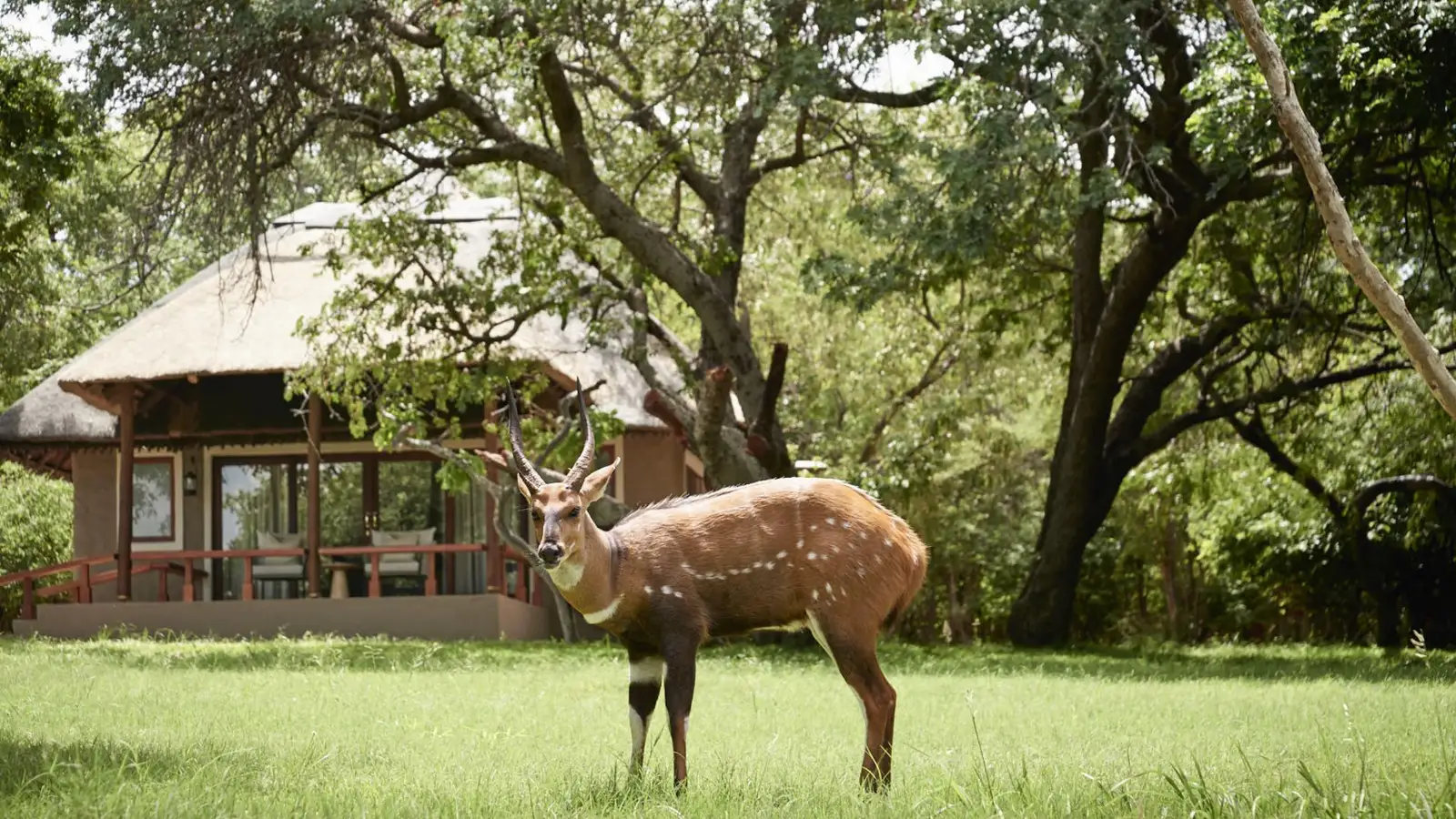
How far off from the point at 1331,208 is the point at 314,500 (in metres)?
19.3

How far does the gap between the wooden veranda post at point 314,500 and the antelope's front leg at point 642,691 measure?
53.5 feet

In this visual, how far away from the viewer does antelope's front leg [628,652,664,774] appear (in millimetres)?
7172

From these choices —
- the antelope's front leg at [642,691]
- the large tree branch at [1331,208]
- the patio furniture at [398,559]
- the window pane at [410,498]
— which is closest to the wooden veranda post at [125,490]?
the patio furniture at [398,559]

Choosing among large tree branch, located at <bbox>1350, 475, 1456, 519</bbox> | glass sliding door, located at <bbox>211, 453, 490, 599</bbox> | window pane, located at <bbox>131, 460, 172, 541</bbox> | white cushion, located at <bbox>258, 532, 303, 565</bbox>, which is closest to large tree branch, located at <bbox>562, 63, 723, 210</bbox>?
glass sliding door, located at <bbox>211, 453, 490, 599</bbox>

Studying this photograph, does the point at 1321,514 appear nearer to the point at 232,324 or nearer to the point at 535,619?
the point at 535,619

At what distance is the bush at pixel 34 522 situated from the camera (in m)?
33.2

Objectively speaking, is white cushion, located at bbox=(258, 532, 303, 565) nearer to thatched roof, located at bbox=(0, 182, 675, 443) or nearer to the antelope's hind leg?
thatched roof, located at bbox=(0, 182, 675, 443)

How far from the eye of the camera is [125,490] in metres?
23.9

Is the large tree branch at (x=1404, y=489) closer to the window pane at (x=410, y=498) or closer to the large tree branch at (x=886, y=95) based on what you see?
the large tree branch at (x=886, y=95)

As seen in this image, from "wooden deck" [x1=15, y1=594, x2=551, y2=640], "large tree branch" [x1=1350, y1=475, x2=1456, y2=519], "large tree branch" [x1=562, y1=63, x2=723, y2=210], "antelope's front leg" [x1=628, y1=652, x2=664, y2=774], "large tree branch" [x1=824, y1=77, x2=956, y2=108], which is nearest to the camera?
"antelope's front leg" [x1=628, y1=652, x2=664, y2=774]

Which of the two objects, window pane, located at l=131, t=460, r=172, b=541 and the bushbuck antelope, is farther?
window pane, located at l=131, t=460, r=172, b=541

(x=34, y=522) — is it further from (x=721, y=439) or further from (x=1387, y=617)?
(x=1387, y=617)

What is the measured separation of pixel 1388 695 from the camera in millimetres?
12109

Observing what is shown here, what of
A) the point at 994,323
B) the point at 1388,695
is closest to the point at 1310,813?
the point at 1388,695
